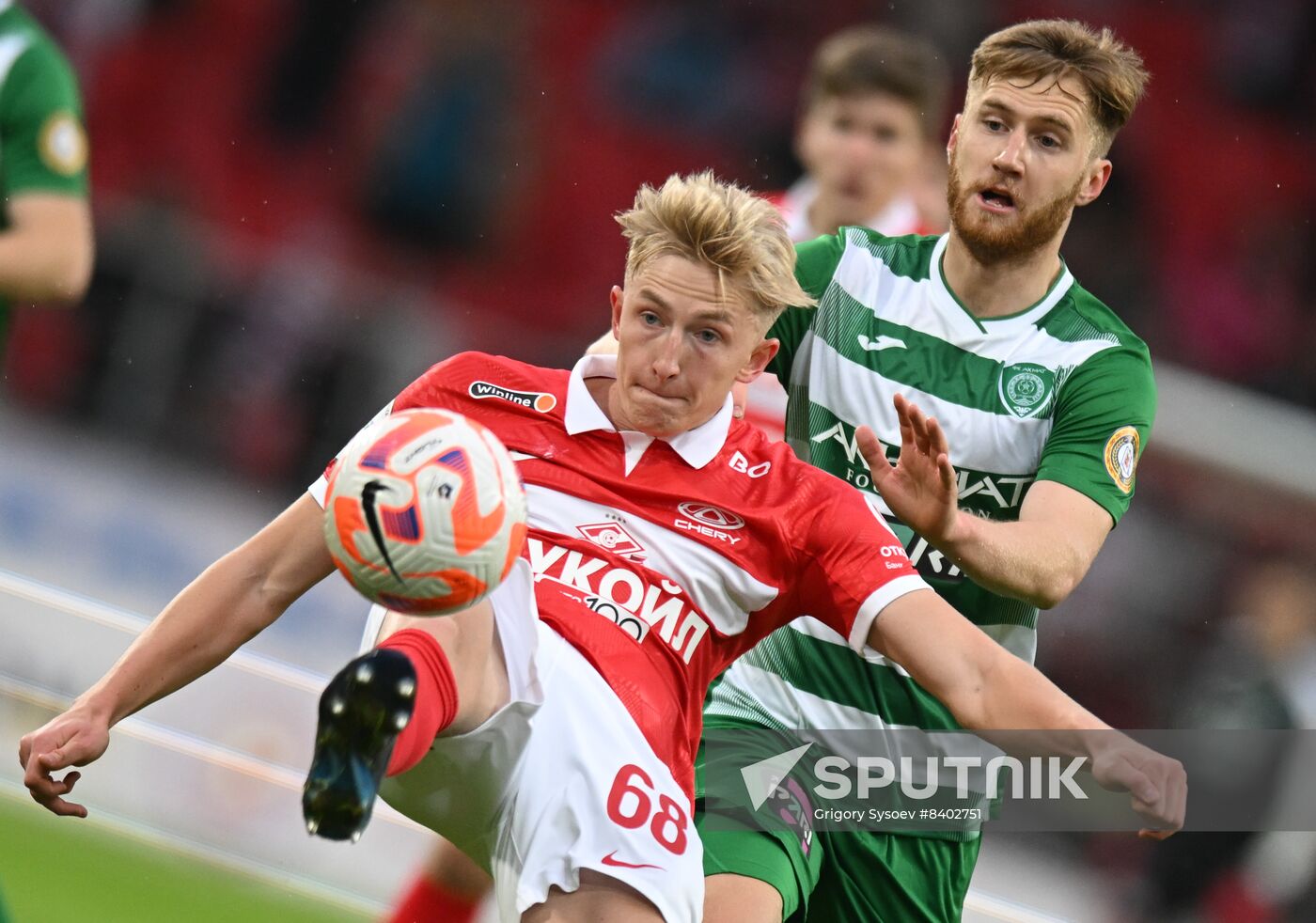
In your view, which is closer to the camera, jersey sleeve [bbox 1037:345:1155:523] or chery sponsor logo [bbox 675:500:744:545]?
chery sponsor logo [bbox 675:500:744:545]

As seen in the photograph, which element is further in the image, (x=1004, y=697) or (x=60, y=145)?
(x=60, y=145)

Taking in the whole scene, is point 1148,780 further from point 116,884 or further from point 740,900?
point 116,884

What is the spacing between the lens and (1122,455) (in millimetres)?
3447

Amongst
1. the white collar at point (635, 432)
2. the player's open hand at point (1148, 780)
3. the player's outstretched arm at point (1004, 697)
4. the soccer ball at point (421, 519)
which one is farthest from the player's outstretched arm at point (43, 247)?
the player's open hand at point (1148, 780)

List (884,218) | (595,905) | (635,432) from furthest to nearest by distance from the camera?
(884,218), (635,432), (595,905)

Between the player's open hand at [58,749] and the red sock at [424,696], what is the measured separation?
0.63m

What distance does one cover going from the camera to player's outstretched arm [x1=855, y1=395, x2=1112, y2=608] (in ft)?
9.71

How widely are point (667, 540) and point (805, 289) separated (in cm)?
86

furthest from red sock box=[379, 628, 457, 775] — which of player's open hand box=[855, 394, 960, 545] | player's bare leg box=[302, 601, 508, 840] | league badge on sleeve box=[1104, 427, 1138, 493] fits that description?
league badge on sleeve box=[1104, 427, 1138, 493]

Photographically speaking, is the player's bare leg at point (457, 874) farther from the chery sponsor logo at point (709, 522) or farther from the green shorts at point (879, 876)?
the chery sponsor logo at point (709, 522)

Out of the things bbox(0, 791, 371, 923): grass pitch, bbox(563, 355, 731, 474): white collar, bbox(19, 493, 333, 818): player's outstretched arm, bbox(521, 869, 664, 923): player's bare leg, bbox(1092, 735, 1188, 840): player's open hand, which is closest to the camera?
bbox(1092, 735, 1188, 840): player's open hand

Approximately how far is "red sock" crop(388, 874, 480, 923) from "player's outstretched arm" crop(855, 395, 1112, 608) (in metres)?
1.39

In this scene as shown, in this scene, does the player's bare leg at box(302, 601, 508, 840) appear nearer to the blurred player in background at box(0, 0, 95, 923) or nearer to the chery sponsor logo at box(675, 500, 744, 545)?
the chery sponsor logo at box(675, 500, 744, 545)

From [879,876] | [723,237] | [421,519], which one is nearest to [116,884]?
[879,876]
